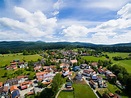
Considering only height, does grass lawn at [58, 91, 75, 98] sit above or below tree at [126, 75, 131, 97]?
below

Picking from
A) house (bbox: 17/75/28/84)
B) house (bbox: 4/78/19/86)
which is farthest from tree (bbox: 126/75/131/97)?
house (bbox: 4/78/19/86)

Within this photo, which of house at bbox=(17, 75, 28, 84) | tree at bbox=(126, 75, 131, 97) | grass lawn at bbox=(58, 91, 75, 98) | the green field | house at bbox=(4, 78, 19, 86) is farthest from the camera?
house at bbox=(17, 75, 28, 84)

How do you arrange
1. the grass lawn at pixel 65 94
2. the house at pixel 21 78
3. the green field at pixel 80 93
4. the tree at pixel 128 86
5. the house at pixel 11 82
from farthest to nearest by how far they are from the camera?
the house at pixel 21 78 → the house at pixel 11 82 → the tree at pixel 128 86 → the green field at pixel 80 93 → the grass lawn at pixel 65 94

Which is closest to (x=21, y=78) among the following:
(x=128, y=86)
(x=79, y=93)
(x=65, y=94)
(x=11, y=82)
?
(x=11, y=82)

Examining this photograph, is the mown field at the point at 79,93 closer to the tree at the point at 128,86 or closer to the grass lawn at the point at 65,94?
the grass lawn at the point at 65,94

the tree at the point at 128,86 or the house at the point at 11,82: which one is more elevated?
the tree at the point at 128,86

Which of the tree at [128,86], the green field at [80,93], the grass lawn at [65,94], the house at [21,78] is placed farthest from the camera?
the house at [21,78]

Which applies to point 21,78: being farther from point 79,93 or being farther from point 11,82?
point 79,93

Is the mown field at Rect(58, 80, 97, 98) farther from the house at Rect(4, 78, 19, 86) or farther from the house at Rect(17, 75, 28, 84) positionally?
the house at Rect(4, 78, 19, 86)

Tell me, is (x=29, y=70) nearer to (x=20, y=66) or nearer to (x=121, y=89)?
(x=20, y=66)

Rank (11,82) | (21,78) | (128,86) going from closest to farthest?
(128,86) → (11,82) → (21,78)

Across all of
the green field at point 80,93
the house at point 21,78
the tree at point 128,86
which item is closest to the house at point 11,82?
the house at point 21,78

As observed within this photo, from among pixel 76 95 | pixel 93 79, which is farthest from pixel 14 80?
pixel 93 79
